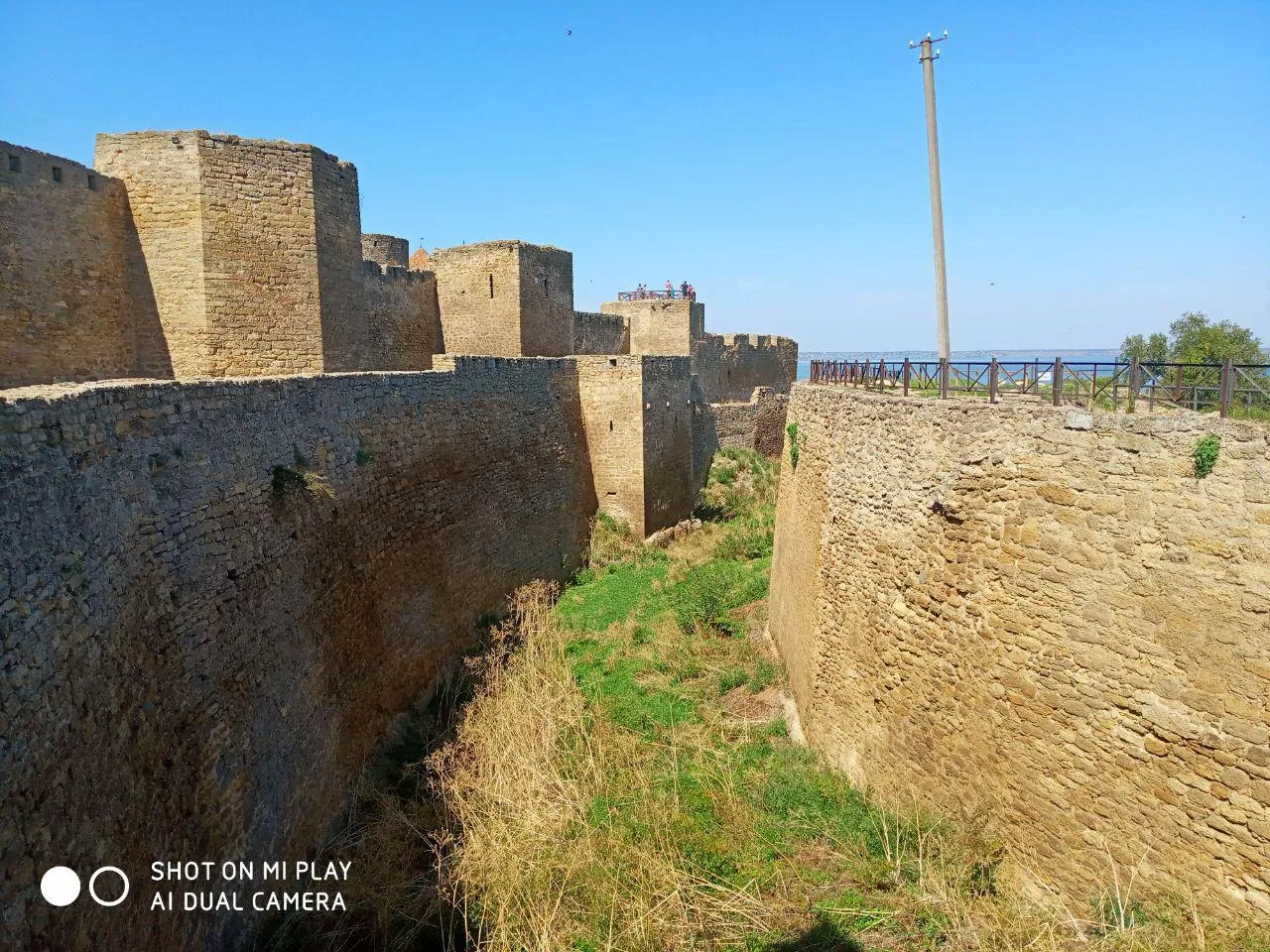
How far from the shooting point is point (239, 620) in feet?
19.1

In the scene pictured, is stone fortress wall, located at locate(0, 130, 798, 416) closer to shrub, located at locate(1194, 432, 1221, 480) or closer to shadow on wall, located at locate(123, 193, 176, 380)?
shadow on wall, located at locate(123, 193, 176, 380)

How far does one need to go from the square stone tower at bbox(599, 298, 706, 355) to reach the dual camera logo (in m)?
23.6

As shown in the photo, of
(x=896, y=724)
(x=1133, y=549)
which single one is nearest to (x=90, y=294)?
(x=896, y=724)

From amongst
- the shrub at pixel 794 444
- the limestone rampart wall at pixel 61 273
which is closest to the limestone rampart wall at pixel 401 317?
the limestone rampart wall at pixel 61 273

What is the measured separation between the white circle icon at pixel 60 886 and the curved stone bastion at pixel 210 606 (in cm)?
5

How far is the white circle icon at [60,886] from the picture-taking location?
3.46 m

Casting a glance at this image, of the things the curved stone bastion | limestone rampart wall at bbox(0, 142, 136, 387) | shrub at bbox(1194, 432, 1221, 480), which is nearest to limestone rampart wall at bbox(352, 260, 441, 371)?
the curved stone bastion

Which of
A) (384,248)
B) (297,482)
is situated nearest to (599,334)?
(384,248)

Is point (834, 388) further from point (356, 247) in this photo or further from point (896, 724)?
point (356, 247)

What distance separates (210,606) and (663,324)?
22108 mm

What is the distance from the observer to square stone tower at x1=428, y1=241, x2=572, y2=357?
53.5ft

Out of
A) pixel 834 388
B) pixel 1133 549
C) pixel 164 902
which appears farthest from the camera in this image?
pixel 834 388

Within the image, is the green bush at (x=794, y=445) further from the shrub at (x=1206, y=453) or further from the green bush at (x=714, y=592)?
the shrub at (x=1206, y=453)

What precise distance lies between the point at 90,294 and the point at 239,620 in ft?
19.3
